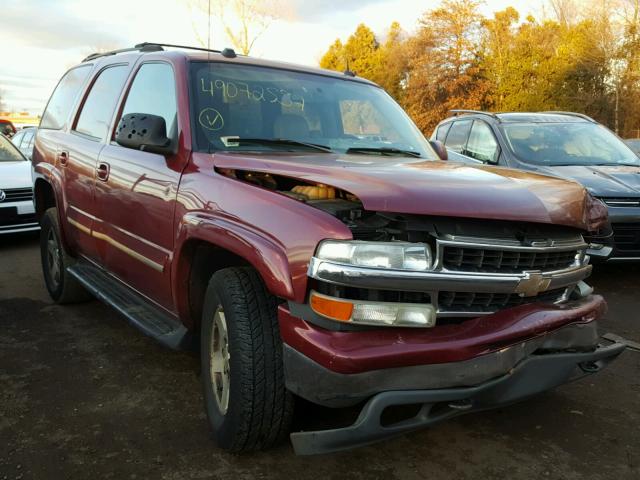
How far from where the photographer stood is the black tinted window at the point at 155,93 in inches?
132

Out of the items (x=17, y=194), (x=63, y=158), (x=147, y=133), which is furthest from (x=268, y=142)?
(x=17, y=194)

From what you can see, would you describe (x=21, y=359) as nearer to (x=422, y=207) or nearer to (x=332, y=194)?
(x=332, y=194)

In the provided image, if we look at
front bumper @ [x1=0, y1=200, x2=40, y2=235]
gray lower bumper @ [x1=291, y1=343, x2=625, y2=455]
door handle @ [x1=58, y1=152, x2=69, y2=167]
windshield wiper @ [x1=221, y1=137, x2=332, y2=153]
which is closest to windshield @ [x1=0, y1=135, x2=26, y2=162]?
front bumper @ [x1=0, y1=200, x2=40, y2=235]

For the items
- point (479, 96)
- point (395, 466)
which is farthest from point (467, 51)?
point (395, 466)

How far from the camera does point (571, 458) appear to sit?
8.93 ft

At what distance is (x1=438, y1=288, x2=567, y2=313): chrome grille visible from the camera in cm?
227

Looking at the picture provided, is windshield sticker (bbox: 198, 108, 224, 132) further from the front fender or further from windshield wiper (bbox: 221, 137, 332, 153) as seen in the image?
the front fender

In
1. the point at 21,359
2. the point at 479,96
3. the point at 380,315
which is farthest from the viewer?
the point at 479,96

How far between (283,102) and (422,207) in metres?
1.61

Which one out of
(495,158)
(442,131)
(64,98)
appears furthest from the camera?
(442,131)

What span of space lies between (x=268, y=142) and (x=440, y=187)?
1216 mm

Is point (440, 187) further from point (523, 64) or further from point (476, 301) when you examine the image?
point (523, 64)

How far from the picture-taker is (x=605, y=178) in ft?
19.5

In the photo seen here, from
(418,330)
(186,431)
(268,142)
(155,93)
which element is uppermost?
(155,93)
